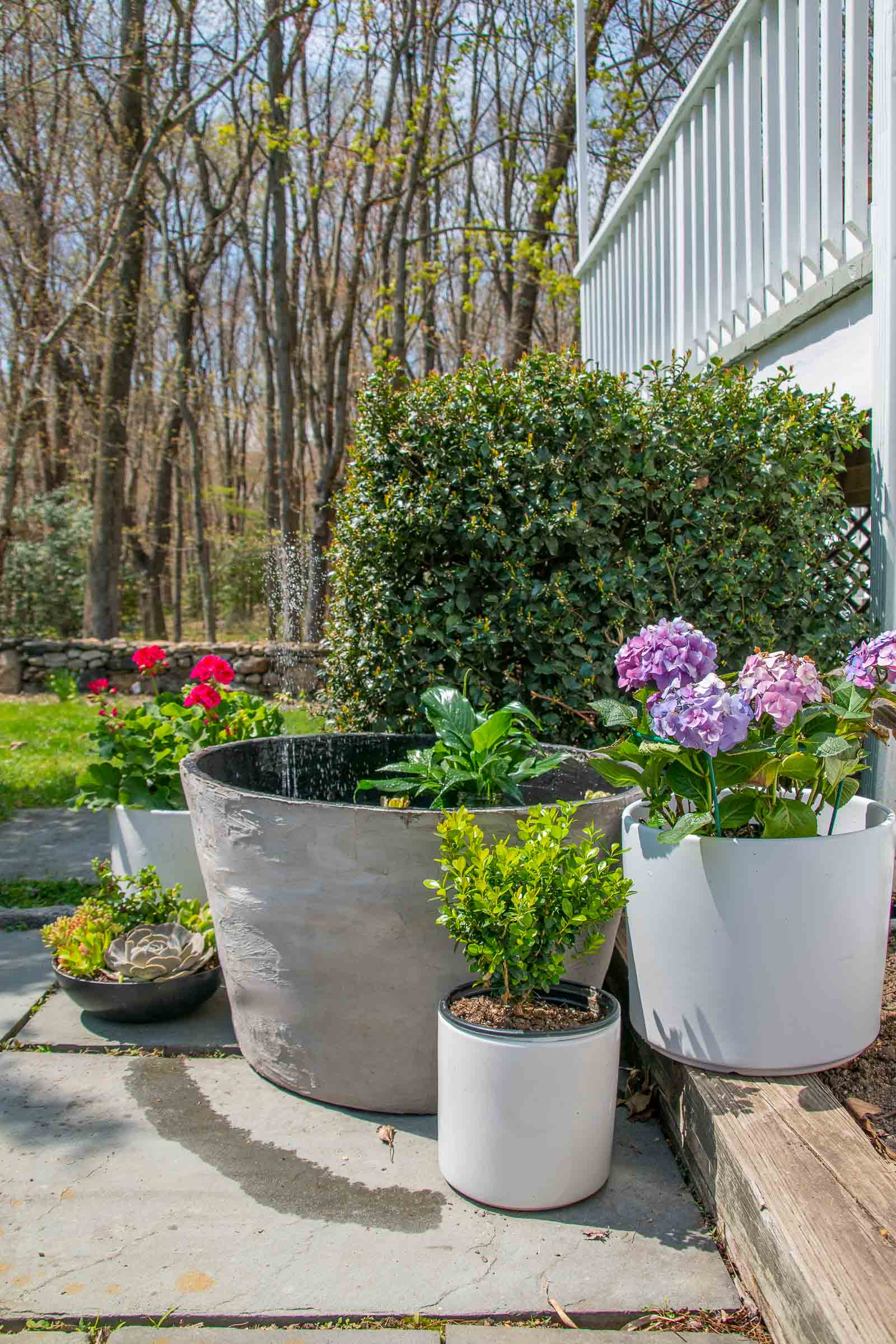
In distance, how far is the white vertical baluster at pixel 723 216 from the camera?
442cm

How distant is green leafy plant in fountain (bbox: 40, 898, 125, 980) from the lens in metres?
2.70

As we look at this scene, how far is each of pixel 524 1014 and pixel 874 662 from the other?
3.34 ft

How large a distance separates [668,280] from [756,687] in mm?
4048

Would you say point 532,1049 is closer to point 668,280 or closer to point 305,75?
point 668,280

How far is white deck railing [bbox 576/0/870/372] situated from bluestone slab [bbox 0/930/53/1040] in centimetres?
364

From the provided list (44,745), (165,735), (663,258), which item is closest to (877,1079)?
(165,735)

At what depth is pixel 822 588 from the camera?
3.76m

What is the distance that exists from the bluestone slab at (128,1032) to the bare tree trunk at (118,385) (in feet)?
34.2

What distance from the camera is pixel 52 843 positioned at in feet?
16.1

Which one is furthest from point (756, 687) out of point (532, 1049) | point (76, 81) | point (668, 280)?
point (76, 81)

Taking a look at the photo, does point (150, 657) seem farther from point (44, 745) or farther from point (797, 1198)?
point (44, 745)

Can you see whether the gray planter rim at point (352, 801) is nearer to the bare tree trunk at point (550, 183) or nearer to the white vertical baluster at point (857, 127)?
the white vertical baluster at point (857, 127)

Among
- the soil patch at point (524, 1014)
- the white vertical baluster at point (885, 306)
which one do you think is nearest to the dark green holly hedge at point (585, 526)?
the white vertical baluster at point (885, 306)

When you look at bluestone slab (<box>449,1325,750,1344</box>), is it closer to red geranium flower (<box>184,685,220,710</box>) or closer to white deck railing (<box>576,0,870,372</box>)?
red geranium flower (<box>184,685,220,710</box>)
